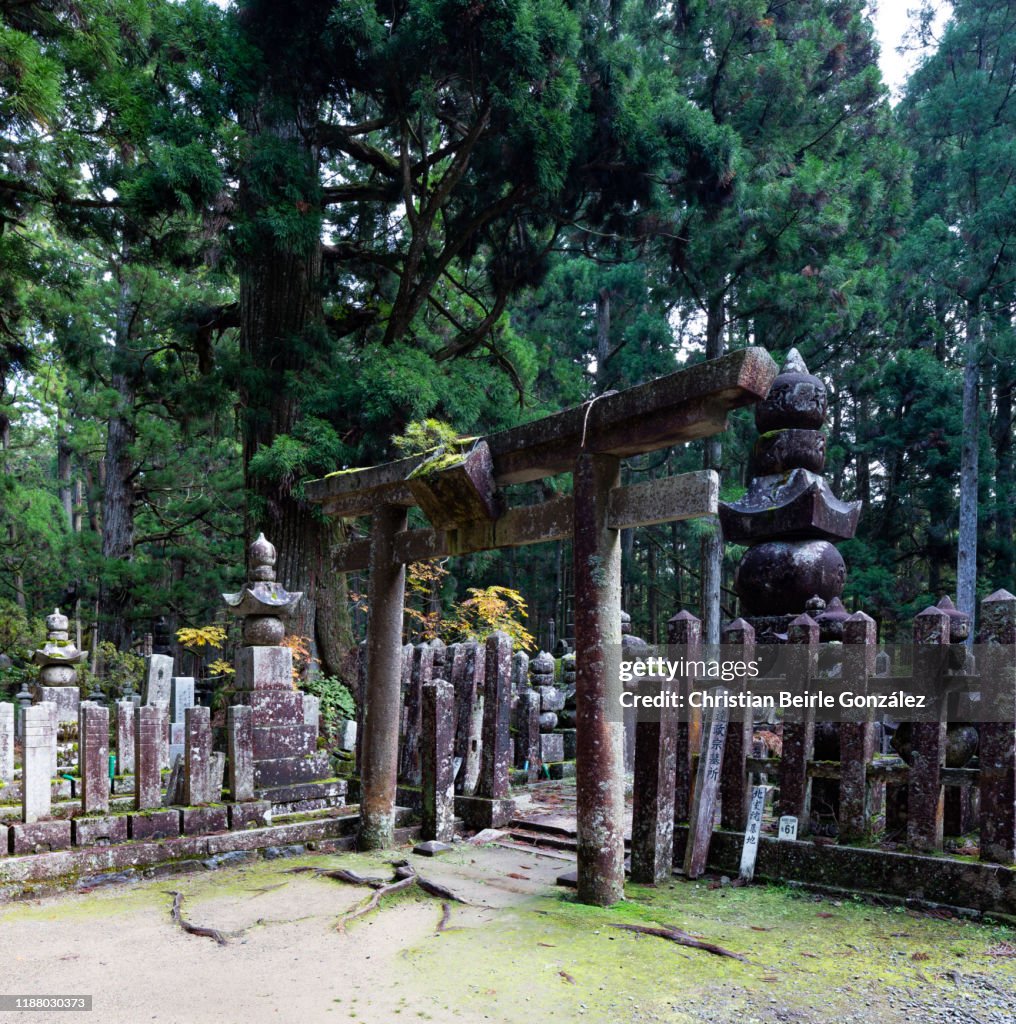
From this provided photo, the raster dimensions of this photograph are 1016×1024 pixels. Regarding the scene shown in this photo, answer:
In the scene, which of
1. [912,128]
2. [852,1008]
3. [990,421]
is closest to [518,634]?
[852,1008]

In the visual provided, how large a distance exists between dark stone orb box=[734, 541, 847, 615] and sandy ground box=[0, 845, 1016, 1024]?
345cm

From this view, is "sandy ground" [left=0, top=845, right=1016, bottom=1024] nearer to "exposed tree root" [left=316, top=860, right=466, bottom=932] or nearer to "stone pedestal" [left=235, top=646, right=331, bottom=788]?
"exposed tree root" [left=316, top=860, right=466, bottom=932]

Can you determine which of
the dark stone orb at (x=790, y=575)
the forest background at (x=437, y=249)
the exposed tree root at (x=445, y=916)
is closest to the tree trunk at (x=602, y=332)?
the forest background at (x=437, y=249)

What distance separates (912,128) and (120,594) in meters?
23.8

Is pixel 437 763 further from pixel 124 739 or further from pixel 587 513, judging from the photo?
pixel 124 739

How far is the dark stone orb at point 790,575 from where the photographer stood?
298 inches

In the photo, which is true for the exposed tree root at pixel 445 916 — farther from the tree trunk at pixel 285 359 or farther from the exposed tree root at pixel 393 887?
the tree trunk at pixel 285 359

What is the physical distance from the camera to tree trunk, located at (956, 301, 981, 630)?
647 inches

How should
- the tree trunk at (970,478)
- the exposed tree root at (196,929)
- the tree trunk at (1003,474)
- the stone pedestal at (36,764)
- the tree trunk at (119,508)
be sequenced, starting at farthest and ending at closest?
the tree trunk at (1003,474)
the tree trunk at (970,478)
the tree trunk at (119,508)
the stone pedestal at (36,764)
the exposed tree root at (196,929)

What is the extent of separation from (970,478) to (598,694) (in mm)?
16065

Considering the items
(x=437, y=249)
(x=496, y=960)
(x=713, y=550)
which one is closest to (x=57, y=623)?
(x=496, y=960)

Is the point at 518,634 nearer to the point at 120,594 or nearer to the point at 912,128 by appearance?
the point at 120,594

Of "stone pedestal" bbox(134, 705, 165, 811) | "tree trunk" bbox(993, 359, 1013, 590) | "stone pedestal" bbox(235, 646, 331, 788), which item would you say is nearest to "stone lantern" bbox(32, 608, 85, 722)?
"stone pedestal" bbox(235, 646, 331, 788)

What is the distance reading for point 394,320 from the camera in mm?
11750
